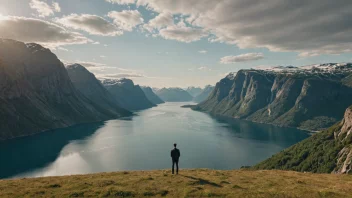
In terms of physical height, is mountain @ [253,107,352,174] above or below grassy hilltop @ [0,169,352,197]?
below

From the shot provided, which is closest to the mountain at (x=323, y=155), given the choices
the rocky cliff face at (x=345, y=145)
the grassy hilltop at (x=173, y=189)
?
the rocky cliff face at (x=345, y=145)

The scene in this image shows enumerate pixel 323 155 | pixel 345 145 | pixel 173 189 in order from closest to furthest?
pixel 173 189 < pixel 345 145 < pixel 323 155

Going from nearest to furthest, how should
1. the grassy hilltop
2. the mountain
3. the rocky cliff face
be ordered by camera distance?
the grassy hilltop
the rocky cliff face
the mountain

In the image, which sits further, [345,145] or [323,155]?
[323,155]

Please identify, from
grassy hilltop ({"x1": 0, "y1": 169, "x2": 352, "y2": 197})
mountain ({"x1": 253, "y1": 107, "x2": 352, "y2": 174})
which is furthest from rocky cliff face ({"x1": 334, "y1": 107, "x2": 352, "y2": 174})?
grassy hilltop ({"x1": 0, "y1": 169, "x2": 352, "y2": 197})

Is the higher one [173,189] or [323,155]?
[173,189]

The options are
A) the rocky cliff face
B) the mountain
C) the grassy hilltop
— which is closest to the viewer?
the grassy hilltop

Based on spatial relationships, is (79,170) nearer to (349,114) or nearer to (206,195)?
(206,195)

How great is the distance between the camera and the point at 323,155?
501ft

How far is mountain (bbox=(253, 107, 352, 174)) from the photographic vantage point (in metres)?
134

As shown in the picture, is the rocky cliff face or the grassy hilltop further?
the rocky cliff face

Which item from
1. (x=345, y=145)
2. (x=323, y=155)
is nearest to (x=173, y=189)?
(x=345, y=145)

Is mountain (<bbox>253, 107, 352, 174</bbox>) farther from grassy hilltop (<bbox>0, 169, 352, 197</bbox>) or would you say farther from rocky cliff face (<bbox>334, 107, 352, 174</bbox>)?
grassy hilltop (<bbox>0, 169, 352, 197</bbox>)

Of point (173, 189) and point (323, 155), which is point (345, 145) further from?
point (173, 189)
